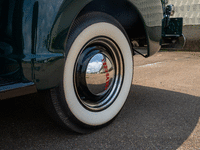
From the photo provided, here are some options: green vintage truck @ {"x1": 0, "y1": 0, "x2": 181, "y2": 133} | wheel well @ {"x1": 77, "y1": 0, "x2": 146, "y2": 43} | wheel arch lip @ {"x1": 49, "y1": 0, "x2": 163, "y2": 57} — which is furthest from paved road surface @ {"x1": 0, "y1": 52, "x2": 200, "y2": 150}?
wheel well @ {"x1": 77, "y1": 0, "x2": 146, "y2": 43}

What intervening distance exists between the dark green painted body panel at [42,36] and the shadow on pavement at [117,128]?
32 centimetres

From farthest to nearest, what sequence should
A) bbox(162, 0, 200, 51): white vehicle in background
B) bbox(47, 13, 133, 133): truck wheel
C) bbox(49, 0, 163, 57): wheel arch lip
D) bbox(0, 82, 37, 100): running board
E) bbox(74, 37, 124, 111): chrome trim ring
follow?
bbox(162, 0, 200, 51): white vehicle in background
bbox(74, 37, 124, 111): chrome trim ring
bbox(47, 13, 133, 133): truck wheel
bbox(49, 0, 163, 57): wheel arch lip
bbox(0, 82, 37, 100): running board

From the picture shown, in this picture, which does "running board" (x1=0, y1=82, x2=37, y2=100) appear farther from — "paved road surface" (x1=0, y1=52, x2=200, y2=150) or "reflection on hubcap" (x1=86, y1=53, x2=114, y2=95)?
"reflection on hubcap" (x1=86, y1=53, x2=114, y2=95)

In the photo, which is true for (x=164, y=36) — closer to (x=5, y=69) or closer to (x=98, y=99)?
(x=98, y=99)

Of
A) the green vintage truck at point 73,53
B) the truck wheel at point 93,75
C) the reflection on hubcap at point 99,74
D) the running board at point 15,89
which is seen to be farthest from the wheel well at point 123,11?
the running board at point 15,89

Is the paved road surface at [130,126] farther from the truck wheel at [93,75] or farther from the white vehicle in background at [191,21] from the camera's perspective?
the white vehicle in background at [191,21]

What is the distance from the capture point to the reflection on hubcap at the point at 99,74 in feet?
5.91

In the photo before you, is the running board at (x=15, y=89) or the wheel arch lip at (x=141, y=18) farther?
the wheel arch lip at (x=141, y=18)

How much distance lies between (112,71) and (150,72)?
2.21 m

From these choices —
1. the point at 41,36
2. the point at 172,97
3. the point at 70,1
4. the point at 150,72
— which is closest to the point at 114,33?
the point at 70,1

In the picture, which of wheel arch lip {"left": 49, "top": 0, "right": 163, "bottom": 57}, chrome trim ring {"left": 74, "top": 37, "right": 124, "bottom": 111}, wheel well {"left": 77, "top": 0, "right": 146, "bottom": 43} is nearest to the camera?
wheel arch lip {"left": 49, "top": 0, "right": 163, "bottom": 57}

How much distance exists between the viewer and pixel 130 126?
1.90m

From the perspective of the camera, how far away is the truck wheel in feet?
5.15

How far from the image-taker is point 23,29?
4.42ft
